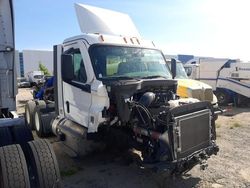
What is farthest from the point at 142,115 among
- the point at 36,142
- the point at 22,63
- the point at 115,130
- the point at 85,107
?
the point at 22,63

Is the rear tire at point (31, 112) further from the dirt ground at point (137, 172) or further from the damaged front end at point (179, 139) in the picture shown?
the damaged front end at point (179, 139)

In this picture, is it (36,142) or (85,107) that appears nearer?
(36,142)

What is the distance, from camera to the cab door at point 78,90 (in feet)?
19.2

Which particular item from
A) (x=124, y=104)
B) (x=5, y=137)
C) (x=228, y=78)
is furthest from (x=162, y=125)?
(x=228, y=78)

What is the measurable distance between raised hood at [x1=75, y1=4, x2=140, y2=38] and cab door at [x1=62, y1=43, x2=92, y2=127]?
749 mm

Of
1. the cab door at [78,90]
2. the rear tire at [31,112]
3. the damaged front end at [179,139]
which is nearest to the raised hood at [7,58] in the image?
the cab door at [78,90]

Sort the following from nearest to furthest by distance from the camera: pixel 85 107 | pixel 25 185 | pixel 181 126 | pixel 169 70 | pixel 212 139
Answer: pixel 25 185 → pixel 181 126 → pixel 212 139 → pixel 85 107 → pixel 169 70

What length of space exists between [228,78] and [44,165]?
47.9 ft

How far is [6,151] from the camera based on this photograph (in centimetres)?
381

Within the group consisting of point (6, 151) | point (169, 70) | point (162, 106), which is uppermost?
point (169, 70)

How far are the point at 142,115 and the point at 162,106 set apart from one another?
0.41 metres

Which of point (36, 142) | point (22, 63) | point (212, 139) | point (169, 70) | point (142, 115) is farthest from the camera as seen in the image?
point (22, 63)

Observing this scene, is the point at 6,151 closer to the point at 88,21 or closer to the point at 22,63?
the point at 88,21

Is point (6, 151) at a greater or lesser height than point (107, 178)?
greater
